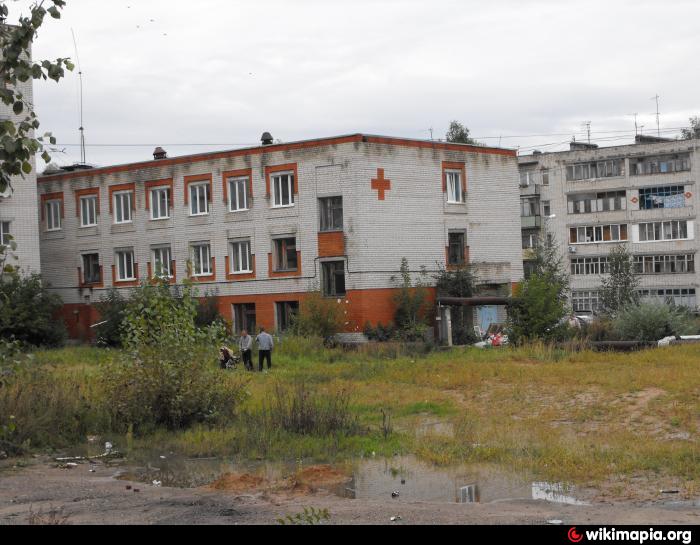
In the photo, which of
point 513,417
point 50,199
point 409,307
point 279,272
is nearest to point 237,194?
point 279,272

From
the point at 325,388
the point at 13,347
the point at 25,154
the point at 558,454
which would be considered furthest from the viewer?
the point at 325,388

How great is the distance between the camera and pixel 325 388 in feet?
79.8

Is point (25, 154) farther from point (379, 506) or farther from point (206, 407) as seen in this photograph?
point (206, 407)

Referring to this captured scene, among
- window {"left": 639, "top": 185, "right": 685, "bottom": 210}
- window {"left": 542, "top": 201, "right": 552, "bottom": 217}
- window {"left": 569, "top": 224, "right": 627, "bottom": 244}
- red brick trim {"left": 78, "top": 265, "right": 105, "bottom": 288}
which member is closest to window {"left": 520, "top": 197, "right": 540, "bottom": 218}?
window {"left": 542, "top": 201, "right": 552, "bottom": 217}

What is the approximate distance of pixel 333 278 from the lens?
4050 centimetres

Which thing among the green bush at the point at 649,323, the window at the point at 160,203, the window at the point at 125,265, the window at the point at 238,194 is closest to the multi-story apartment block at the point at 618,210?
the window at the point at 238,194

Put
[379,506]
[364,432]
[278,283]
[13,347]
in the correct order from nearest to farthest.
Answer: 1. [379,506]
2. [13,347]
3. [364,432]
4. [278,283]

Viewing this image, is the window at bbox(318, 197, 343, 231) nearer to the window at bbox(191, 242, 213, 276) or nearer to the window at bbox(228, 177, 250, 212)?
the window at bbox(228, 177, 250, 212)

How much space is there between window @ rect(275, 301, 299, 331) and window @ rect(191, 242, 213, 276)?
4393mm

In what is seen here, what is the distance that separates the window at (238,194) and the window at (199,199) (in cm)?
142

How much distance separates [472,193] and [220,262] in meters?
11.8

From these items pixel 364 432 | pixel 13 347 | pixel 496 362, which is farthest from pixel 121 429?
pixel 496 362

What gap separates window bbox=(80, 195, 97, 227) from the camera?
47906 mm

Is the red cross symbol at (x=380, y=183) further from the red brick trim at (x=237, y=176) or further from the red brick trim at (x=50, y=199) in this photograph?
the red brick trim at (x=50, y=199)
